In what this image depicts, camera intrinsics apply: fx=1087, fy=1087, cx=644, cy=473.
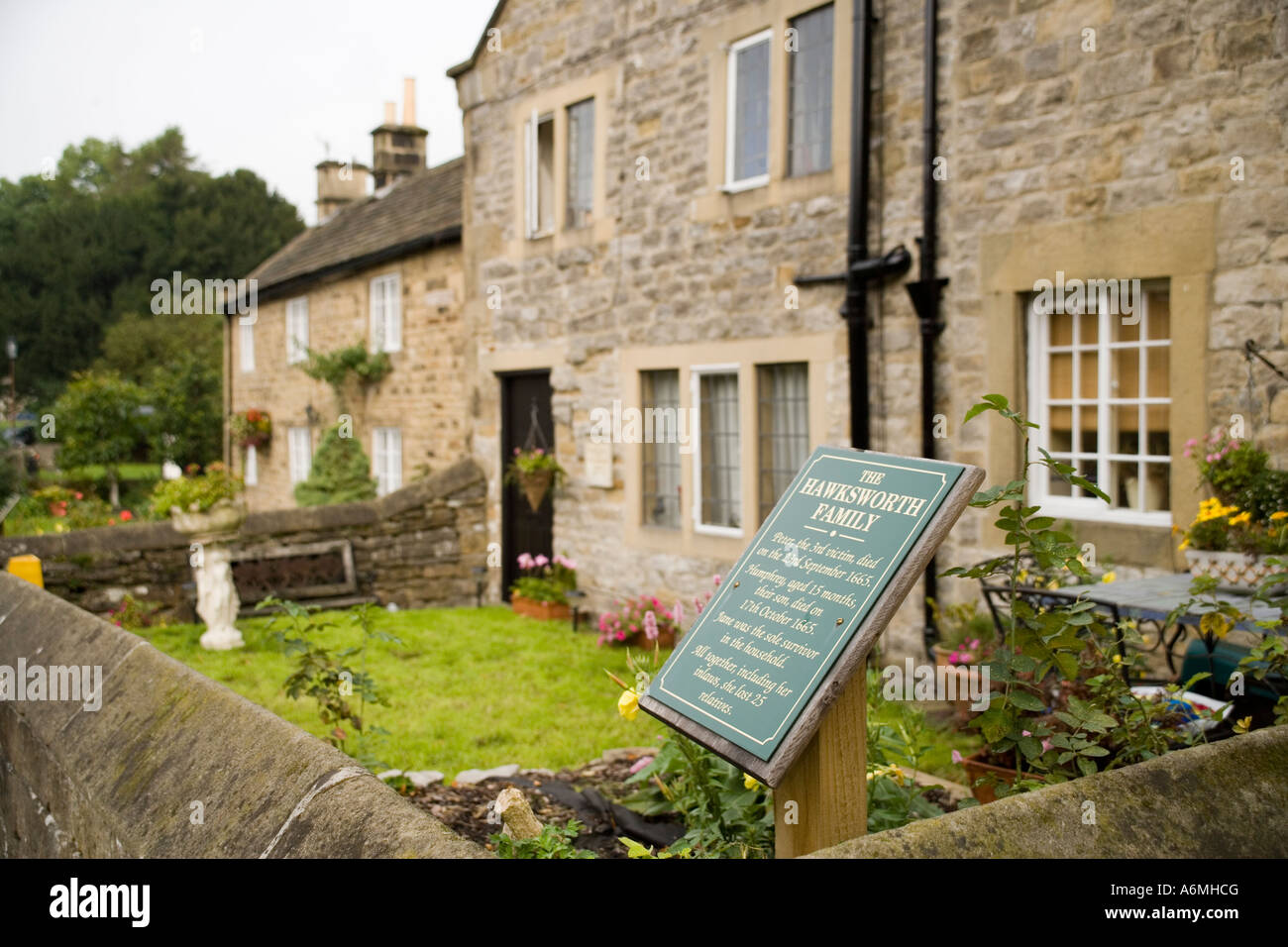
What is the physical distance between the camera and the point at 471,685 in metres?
8.47

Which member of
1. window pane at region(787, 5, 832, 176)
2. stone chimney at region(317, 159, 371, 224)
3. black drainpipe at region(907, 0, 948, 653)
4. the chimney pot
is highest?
the chimney pot

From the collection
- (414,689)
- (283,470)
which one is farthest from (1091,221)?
(283,470)

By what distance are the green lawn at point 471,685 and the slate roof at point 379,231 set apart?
588 centimetres

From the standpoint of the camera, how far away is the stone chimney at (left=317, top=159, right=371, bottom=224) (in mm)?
23156

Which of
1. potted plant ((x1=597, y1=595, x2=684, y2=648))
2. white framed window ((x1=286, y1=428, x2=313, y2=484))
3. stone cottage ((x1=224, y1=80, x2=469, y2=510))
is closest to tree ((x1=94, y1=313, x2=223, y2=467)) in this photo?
stone cottage ((x1=224, y1=80, x2=469, y2=510))

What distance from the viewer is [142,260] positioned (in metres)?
45.7

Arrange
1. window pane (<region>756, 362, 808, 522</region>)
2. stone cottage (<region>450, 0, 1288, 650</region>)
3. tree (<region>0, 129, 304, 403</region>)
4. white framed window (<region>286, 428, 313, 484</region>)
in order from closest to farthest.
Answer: stone cottage (<region>450, 0, 1288, 650</region>) < window pane (<region>756, 362, 808, 522</region>) < white framed window (<region>286, 428, 313, 484</region>) < tree (<region>0, 129, 304, 403</region>)

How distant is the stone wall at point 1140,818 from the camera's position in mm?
2385

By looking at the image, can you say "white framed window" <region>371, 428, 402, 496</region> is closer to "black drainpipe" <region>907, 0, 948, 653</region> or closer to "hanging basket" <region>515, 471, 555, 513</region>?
"hanging basket" <region>515, 471, 555, 513</region>

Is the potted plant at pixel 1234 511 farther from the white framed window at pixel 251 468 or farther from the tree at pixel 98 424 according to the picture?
the tree at pixel 98 424

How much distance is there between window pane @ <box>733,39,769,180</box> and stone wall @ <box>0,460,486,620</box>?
17.4 ft

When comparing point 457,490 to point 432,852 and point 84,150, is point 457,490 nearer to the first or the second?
point 432,852

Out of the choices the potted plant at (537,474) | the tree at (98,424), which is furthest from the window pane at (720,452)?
the tree at (98,424)

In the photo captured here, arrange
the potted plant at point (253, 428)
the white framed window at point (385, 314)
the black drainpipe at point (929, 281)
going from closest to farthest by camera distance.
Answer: the black drainpipe at point (929, 281) < the white framed window at point (385, 314) < the potted plant at point (253, 428)
